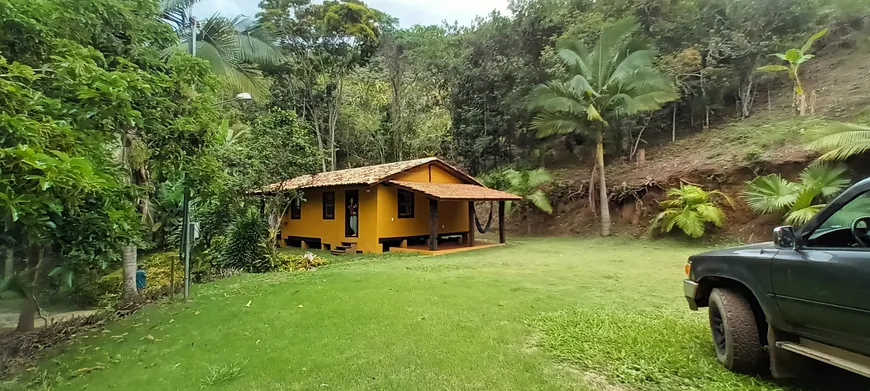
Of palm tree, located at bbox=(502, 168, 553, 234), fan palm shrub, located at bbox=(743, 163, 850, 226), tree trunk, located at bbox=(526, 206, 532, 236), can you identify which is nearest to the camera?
fan palm shrub, located at bbox=(743, 163, 850, 226)

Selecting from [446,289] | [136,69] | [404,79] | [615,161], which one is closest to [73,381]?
[136,69]

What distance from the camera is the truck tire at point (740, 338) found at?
3227 mm

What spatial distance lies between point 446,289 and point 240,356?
136 inches

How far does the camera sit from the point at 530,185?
58.9 ft

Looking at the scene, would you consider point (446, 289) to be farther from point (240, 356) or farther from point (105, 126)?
point (105, 126)

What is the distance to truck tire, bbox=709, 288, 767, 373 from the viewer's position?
323cm

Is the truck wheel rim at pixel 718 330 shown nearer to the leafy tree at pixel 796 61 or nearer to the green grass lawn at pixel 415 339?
the green grass lawn at pixel 415 339

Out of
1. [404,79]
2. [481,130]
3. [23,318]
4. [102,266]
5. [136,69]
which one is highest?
[404,79]

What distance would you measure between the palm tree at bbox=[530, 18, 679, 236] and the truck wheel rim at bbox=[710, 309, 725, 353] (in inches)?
508

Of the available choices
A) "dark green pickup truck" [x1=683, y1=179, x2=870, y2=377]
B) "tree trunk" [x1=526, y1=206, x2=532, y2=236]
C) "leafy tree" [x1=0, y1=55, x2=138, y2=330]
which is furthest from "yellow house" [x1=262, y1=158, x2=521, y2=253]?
"dark green pickup truck" [x1=683, y1=179, x2=870, y2=377]

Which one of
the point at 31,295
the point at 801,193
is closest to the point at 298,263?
the point at 31,295

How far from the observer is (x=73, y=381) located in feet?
12.9

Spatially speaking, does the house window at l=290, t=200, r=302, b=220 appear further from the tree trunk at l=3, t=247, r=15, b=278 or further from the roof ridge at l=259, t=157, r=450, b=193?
the tree trunk at l=3, t=247, r=15, b=278

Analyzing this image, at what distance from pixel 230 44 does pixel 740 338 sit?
11.9 metres
